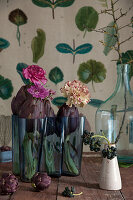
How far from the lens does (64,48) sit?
1688mm

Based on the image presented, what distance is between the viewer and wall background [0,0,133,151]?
1674mm

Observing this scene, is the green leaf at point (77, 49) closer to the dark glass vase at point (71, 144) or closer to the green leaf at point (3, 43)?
the green leaf at point (3, 43)

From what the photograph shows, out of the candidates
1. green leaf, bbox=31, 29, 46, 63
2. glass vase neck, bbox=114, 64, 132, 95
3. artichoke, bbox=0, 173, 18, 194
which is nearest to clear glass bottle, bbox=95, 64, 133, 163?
glass vase neck, bbox=114, 64, 132, 95

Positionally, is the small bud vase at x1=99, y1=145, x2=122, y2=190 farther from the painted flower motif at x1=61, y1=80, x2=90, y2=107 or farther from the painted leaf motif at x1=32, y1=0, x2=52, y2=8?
the painted leaf motif at x1=32, y1=0, x2=52, y2=8

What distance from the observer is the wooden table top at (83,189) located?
85 cm

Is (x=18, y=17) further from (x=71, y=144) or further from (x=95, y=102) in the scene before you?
(x=71, y=144)

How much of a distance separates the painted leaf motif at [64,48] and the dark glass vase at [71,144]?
0.70 meters

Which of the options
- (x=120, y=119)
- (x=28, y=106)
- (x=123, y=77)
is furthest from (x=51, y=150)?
(x=123, y=77)

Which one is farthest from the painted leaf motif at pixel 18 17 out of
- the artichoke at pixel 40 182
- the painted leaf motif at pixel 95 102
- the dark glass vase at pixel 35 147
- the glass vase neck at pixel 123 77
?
the artichoke at pixel 40 182

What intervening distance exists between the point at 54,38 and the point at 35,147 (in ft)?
2.85

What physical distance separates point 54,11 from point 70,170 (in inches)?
38.0

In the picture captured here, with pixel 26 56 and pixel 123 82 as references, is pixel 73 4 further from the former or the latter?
pixel 123 82

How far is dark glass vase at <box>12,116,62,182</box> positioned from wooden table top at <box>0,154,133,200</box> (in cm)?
5

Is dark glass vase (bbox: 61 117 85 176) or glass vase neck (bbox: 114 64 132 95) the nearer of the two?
dark glass vase (bbox: 61 117 85 176)
